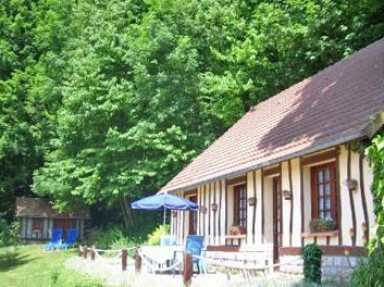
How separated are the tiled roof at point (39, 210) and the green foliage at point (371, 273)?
2477 centimetres

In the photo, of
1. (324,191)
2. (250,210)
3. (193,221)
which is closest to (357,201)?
(324,191)

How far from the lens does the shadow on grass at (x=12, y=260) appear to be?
22141 mm

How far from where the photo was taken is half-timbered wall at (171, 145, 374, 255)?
10.4 meters

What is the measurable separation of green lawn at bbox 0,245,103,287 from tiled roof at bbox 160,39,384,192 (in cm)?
458

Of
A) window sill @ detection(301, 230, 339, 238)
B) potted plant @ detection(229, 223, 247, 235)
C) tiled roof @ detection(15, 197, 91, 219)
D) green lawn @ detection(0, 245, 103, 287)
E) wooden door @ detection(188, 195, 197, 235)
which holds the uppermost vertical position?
tiled roof @ detection(15, 197, 91, 219)

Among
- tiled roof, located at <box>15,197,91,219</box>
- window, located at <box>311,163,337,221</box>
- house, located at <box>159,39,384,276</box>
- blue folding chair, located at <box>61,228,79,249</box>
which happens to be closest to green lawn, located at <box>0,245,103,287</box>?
blue folding chair, located at <box>61,228,79,249</box>

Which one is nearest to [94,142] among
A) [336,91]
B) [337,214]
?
[336,91]

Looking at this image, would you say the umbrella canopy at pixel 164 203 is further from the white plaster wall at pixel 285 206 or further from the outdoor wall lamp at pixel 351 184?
the outdoor wall lamp at pixel 351 184

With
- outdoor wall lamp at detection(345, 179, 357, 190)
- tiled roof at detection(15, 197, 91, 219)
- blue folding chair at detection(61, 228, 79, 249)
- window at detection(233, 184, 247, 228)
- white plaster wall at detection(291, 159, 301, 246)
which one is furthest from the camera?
tiled roof at detection(15, 197, 91, 219)

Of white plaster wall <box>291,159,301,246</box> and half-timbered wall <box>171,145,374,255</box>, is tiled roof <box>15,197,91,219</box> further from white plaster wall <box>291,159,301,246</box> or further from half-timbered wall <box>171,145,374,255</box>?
white plaster wall <box>291,159,301,246</box>

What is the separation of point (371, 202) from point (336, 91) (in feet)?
15.7

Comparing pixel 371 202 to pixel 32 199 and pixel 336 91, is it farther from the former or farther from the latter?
pixel 32 199

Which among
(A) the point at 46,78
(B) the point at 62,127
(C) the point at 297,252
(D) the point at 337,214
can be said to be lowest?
(C) the point at 297,252

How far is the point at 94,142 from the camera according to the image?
2559cm
